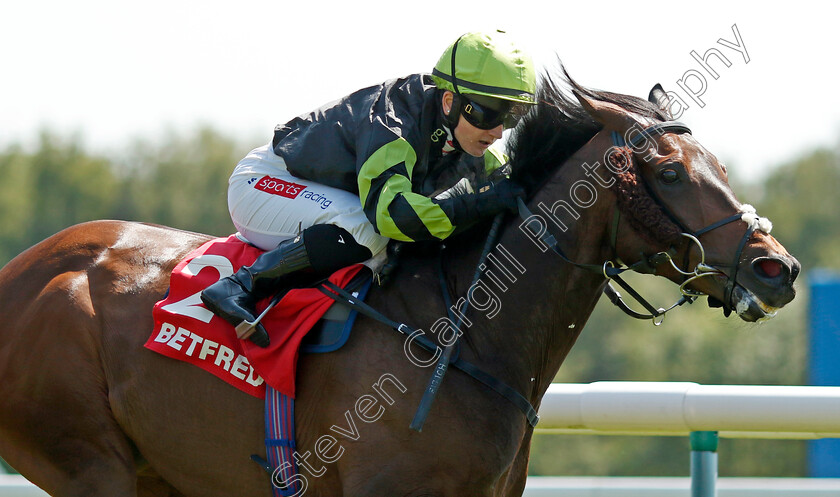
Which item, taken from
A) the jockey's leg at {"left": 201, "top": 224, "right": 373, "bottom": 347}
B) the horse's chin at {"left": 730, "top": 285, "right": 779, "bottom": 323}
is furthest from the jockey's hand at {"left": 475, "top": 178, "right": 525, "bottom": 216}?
the horse's chin at {"left": 730, "top": 285, "right": 779, "bottom": 323}

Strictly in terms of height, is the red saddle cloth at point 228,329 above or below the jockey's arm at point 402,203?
below

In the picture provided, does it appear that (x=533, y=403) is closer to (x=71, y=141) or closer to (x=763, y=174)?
(x=71, y=141)

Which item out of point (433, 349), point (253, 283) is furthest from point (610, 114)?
point (253, 283)

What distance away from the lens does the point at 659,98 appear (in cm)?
414

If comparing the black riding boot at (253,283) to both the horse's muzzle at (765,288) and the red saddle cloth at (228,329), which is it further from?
the horse's muzzle at (765,288)

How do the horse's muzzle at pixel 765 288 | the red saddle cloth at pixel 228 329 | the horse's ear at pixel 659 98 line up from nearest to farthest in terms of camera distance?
1. the horse's muzzle at pixel 765 288
2. the red saddle cloth at pixel 228 329
3. the horse's ear at pixel 659 98

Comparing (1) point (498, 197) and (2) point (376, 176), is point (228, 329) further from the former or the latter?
(1) point (498, 197)

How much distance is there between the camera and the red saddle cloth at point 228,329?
386 cm

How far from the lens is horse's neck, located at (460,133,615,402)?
387cm

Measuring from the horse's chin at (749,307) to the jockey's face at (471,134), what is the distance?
1.20 m

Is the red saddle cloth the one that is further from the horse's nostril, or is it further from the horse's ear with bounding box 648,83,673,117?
the horse's nostril

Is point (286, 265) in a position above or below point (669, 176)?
below

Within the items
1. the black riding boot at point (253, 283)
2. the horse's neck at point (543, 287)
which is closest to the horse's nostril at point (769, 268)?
the horse's neck at point (543, 287)

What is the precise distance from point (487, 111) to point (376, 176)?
21.9 inches
